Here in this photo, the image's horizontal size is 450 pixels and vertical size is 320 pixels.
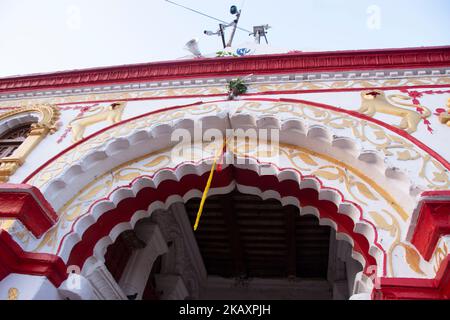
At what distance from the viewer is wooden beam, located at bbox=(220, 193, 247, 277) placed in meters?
5.56

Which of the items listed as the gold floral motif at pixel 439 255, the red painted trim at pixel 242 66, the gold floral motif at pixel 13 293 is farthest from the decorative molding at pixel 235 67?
the gold floral motif at pixel 13 293

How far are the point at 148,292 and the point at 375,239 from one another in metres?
3.33

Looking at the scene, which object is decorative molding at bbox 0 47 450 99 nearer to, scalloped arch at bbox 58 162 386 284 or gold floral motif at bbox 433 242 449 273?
scalloped arch at bbox 58 162 386 284

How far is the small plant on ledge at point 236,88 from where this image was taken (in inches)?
183

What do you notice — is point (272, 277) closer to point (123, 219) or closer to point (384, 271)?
point (123, 219)

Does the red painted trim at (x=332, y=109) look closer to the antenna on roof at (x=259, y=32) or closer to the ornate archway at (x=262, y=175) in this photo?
the ornate archway at (x=262, y=175)

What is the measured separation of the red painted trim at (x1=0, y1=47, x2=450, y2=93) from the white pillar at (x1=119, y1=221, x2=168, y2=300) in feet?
5.94

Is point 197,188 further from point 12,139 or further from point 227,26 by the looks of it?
point 227,26

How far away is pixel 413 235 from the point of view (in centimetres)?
293

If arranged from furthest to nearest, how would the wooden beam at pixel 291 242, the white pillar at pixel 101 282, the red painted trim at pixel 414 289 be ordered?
the wooden beam at pixel 291 242 → the white pillar at pixel 101 282 → the red painted trim at pixel 414 289

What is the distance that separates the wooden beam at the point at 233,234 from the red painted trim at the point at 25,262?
102 inches

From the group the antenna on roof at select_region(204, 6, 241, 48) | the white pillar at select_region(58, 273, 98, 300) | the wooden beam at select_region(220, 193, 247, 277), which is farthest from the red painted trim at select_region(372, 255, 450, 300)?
the antenna on roof at select_region(204, 6, 241, 48)
